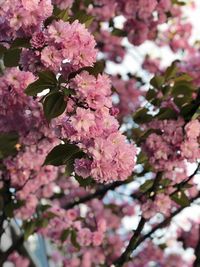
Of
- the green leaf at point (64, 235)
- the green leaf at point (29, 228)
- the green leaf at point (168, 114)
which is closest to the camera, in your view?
the green leaf at point (168, 114)

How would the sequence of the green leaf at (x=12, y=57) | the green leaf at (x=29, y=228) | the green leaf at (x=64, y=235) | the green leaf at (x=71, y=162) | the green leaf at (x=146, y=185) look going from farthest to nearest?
the green leaf at (x=64, y=235) → the green leaf at (x=29, y=228) → the green leaf at (x=146, y=185) → the green leaf at (x=12, y=57) → the green leaf at (x=71, y=162)

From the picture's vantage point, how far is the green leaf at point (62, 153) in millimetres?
1901

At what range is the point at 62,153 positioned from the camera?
1960 millimetres

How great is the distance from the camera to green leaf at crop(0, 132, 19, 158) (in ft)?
8.66

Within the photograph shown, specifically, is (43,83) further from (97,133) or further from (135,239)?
(135,239)

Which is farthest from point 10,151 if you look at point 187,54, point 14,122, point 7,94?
point 187,54

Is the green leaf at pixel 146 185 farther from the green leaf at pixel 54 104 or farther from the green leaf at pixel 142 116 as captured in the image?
the green leaf at pixel 54 104

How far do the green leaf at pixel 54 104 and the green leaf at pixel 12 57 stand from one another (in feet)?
1.03

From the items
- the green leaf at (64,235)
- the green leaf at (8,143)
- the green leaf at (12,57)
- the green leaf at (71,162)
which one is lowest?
the green leaf at (64,235)

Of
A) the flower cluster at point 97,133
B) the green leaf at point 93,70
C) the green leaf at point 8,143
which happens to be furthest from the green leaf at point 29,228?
the green leaf at point 93,70

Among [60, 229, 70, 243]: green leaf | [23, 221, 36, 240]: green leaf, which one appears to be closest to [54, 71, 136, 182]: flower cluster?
[23, 221, 36, 240]: green leaf

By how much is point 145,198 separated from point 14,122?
860mm

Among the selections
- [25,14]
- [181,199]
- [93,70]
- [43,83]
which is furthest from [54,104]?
[181,199]

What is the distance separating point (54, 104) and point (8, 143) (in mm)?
917
